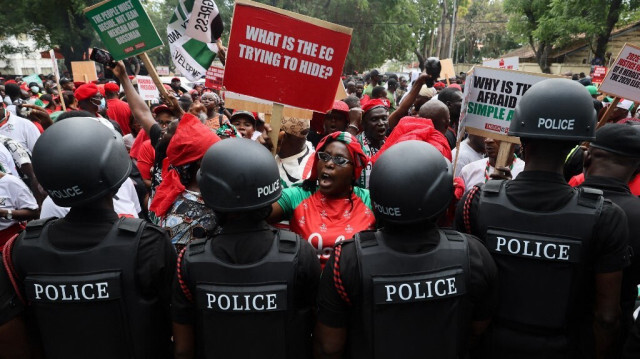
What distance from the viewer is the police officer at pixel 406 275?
6.25 ft

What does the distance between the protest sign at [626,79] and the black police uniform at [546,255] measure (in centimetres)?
278

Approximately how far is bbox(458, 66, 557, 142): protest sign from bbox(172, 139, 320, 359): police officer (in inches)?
77.8

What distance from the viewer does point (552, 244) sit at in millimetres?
2117

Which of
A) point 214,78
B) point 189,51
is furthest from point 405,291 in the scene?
point 214,78

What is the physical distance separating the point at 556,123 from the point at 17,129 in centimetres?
644

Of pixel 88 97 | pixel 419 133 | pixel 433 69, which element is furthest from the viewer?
pixel 88 97

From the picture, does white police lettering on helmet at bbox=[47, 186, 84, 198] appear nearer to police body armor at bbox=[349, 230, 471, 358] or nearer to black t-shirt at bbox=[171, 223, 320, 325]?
black t-shirt at bbox=[171, 223, 320, 325]

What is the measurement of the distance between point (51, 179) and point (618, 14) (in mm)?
30044

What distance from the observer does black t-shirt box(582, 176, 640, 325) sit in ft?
7.77

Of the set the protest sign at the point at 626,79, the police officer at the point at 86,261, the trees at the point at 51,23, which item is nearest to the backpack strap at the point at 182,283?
the police officer at the point at 86,261

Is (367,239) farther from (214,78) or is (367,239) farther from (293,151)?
(214,78)

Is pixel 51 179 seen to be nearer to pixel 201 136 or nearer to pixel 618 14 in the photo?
pixel 201 136

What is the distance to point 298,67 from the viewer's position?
3.20 metres

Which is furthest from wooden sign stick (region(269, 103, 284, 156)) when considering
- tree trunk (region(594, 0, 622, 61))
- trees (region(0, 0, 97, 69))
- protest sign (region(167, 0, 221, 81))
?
trees (region(0, 0, 97, 69))
